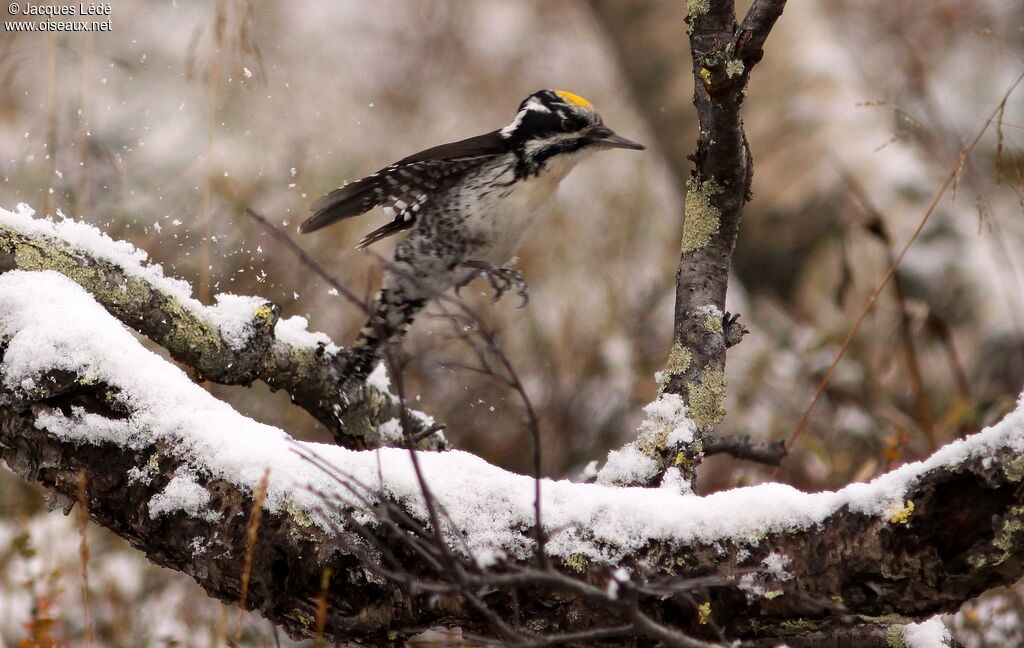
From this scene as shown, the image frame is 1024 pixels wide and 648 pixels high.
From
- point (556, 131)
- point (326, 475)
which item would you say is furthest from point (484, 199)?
point (326, 475)

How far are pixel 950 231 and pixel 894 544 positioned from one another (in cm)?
412

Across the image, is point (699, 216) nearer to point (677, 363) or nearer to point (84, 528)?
point (677, 363)

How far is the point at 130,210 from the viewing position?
13.3 ft

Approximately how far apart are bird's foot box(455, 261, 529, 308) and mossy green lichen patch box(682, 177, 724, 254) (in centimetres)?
97

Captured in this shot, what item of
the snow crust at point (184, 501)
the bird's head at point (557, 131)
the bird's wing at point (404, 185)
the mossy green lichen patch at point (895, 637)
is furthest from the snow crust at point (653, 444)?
the bird's head at point (557, 131)

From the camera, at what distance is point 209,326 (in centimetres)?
241

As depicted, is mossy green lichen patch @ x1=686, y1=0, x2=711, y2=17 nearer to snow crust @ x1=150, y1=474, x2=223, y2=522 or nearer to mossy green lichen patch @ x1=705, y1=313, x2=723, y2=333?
mossy green lichen patch @ x1=705, y1=313, x2=723, y2=333

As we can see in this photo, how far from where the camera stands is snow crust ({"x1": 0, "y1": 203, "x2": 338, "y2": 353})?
2109 mm

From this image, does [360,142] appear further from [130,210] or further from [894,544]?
[894,544]

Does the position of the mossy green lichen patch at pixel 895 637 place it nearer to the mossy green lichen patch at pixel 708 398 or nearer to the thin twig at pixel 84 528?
the mossy green lichen patch at pixel 708 398

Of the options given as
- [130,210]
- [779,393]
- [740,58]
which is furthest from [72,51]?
[779,393]

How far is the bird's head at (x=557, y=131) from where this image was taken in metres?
3.44

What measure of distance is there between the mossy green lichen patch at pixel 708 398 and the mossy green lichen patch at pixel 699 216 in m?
0.32

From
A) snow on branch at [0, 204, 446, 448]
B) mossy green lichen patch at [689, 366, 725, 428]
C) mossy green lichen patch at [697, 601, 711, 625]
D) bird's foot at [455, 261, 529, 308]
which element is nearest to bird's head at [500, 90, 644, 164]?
bird's foot at [455, 261, 529, 308]
